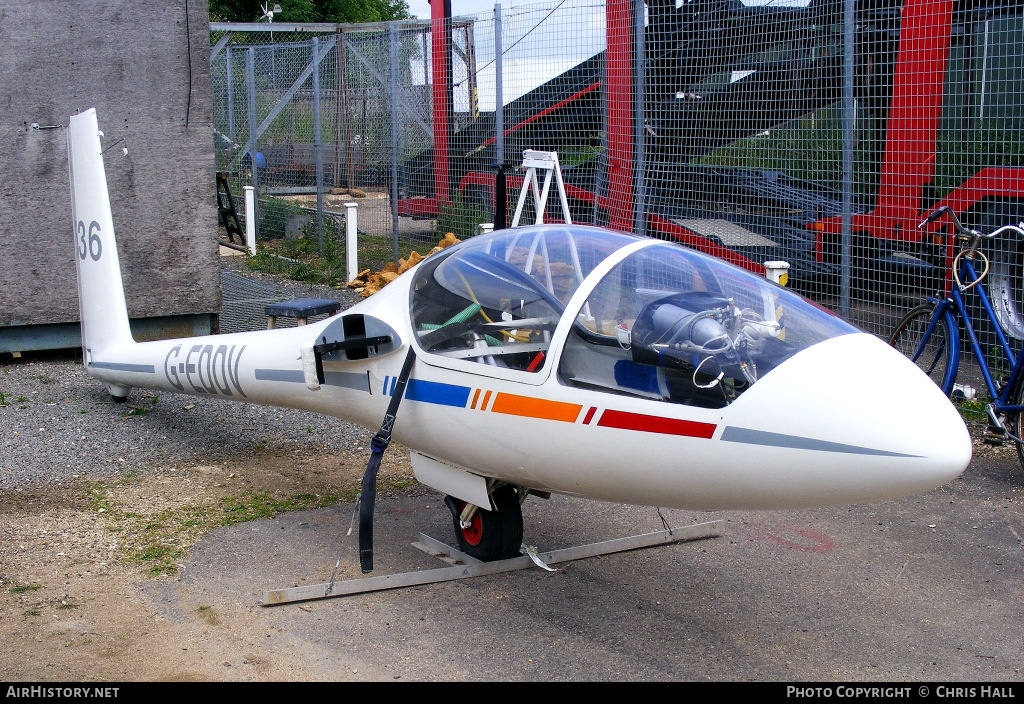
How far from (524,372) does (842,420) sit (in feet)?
3.67

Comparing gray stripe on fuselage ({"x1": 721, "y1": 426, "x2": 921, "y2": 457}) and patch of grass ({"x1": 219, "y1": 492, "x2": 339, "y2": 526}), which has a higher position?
gray stripe on fuselage ({"x1": 721, "y1": 426, "x2": 921, "y2": 457})

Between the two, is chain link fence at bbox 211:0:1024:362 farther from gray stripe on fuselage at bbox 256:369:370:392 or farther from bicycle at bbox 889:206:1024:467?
gray stripe on fuselage at bbox 256:369:370:392

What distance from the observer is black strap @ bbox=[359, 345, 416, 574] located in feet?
12.3

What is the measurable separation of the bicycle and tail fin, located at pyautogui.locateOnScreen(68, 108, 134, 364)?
485 cm

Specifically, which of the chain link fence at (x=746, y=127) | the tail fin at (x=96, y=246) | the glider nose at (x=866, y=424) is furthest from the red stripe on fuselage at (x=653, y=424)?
the tail fin at (x=96, y=246)

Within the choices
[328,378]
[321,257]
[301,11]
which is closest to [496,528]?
[328,378]

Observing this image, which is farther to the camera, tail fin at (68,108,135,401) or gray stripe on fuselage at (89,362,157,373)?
tail fin at (68,108,135,401)

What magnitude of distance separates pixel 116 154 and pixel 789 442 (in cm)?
647

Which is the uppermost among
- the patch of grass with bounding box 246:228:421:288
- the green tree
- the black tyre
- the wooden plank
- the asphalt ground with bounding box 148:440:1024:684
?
the green tree

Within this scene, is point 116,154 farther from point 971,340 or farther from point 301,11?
point 301,11

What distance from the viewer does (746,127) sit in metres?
7.30

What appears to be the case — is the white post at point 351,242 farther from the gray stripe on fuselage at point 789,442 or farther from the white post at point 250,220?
the gray stripe on fuselage at point 789,442

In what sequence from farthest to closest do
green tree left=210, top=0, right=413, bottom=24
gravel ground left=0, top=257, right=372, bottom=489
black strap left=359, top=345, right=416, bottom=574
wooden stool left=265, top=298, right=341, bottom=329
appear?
green tree left=210, top=0, right=413, bottom=24
gravel ground left=0, top=257, right=372, bottom=489
wooden stool left=265, top=298, right=341, bottom=329
black strap left=359, top=345, right=416, bottom=574

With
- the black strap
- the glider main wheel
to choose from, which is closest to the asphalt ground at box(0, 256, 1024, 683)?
the glider main wheel
